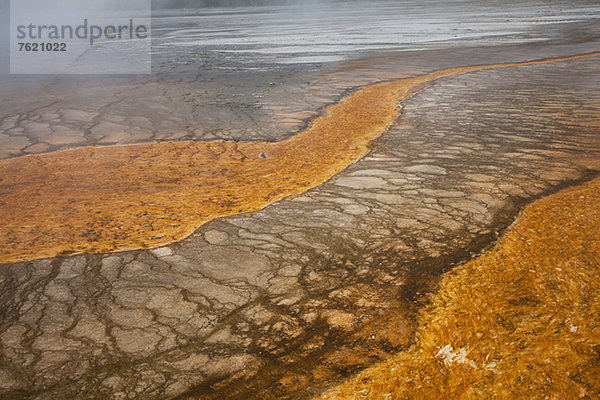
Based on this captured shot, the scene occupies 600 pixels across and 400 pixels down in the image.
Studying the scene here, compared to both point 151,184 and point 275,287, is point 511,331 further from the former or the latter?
point 151,184

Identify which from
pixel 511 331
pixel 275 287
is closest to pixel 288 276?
pixel 275 287

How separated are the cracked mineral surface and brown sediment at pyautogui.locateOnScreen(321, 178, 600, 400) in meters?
0.14

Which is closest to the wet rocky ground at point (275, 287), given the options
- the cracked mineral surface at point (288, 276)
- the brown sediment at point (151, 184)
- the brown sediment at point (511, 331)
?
the cracked mineral surface at point (288, 276)

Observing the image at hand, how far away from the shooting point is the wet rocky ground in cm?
244

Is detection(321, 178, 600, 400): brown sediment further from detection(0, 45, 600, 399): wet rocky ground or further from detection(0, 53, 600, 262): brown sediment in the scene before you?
detection(0, 53, 600, 262): brown sediment

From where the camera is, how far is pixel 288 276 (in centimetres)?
322

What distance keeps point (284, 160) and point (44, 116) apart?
4530 millimetres

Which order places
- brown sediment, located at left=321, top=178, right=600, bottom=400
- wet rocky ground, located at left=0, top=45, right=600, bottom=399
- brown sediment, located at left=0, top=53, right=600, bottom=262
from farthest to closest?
brown sediment, located at left=0, top=53, right=600, bottom=262, wet rocky ground, located at left=0, top=45, right=600, bottom=399, brown sediment, located at left=321, top=178, right=600, bottom=400

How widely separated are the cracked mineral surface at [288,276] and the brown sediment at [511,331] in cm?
14

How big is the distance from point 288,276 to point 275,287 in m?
0.14

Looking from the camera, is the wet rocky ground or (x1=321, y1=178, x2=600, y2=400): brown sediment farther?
the wet rocky ground

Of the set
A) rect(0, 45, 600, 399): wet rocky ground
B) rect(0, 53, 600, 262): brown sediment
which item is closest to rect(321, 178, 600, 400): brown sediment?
rect(0, 45, 600, 399): wet rocky ground

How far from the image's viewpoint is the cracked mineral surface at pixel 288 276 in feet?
8.04

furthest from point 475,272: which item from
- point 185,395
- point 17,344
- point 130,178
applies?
point 130,178
